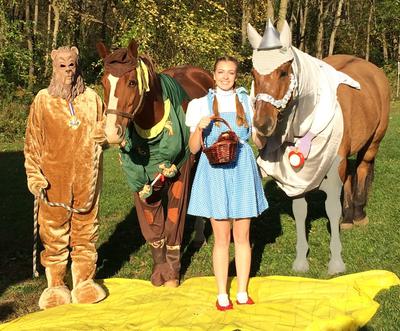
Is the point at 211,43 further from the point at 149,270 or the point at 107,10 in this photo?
the point at 149,270

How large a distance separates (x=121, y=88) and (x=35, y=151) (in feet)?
3.34

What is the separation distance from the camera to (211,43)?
1881 cm

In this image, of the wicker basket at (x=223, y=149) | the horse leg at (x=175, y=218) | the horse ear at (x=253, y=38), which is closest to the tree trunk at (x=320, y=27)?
the horse leg at (x=175, y=218)

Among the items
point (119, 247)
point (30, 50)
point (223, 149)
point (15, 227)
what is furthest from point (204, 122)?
point (30, 50)

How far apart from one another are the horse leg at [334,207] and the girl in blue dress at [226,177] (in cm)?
116

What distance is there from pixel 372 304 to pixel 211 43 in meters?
15.3

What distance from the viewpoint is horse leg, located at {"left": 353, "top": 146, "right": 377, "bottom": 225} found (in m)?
7.01

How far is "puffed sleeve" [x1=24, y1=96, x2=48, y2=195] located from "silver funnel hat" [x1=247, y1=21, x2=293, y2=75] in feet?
6.01

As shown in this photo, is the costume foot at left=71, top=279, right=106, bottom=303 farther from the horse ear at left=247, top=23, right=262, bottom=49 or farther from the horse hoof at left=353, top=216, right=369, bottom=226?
the horse hoof at left=353, top=216, right=369, bottom=226

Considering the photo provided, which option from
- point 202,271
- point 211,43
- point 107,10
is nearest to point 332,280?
point 202,271

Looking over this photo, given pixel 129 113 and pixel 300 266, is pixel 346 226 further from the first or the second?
pixel 129 113

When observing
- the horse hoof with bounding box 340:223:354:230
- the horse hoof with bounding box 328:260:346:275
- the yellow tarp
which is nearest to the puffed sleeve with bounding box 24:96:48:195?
the yellow tarp

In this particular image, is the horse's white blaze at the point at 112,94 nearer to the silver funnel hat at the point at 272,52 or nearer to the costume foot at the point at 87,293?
the silver funnel hat at the point at 272,52

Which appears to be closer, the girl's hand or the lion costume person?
the girl's hand
